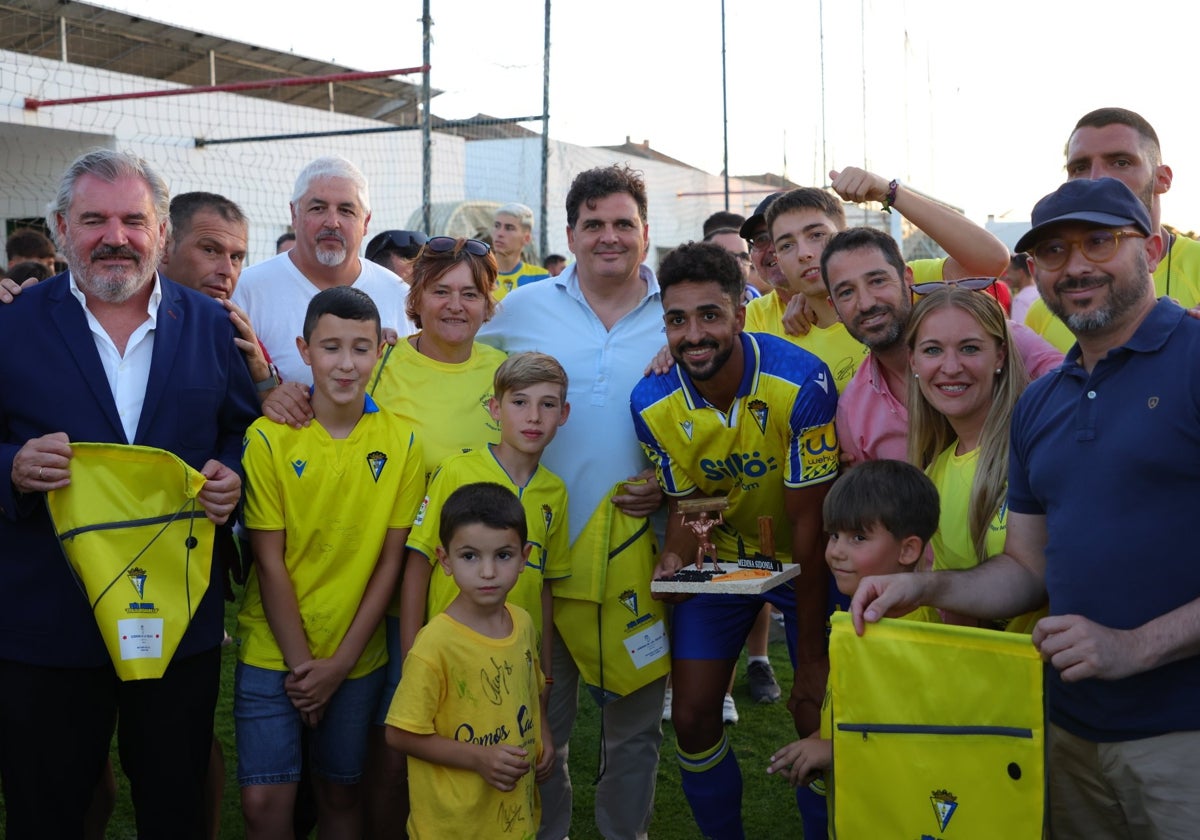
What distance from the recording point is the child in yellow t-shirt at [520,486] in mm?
3611

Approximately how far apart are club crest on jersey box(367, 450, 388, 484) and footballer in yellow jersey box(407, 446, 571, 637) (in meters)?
0.19

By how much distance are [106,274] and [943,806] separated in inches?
110

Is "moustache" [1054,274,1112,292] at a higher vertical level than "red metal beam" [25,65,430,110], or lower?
lower

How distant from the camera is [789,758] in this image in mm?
3018

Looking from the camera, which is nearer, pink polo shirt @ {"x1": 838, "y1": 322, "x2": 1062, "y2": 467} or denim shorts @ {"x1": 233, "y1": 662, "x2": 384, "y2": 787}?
denim shorts @ {"x1": 233, "y1": 662, "x2": 384, "y2": 787}

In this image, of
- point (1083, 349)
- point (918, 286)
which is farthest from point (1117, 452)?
point (918, 286)

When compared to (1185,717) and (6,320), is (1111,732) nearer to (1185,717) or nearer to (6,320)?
(1185,717)

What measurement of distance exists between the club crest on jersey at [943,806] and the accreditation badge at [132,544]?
7.17 ft

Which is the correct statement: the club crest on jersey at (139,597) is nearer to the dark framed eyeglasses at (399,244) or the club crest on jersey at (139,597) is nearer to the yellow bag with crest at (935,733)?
the yellow bag with crest at (935,733)

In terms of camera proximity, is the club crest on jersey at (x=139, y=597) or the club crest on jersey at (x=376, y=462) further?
the club crest on jersey at (x=376, y=462)

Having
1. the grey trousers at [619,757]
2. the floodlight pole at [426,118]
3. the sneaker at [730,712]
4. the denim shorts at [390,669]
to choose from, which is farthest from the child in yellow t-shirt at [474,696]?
the floodlight pole at [426,118]

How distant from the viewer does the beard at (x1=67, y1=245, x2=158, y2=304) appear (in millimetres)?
3215

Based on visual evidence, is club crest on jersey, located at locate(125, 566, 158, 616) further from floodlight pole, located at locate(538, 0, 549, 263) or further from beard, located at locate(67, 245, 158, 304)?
floodlight pole, located at locate(538, 0, 549, 263)

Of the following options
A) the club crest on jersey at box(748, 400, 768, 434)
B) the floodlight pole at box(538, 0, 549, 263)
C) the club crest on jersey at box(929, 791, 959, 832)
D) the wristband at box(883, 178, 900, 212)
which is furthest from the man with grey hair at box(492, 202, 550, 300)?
the club crest on jersey at box(929, 791, 959, 832)
